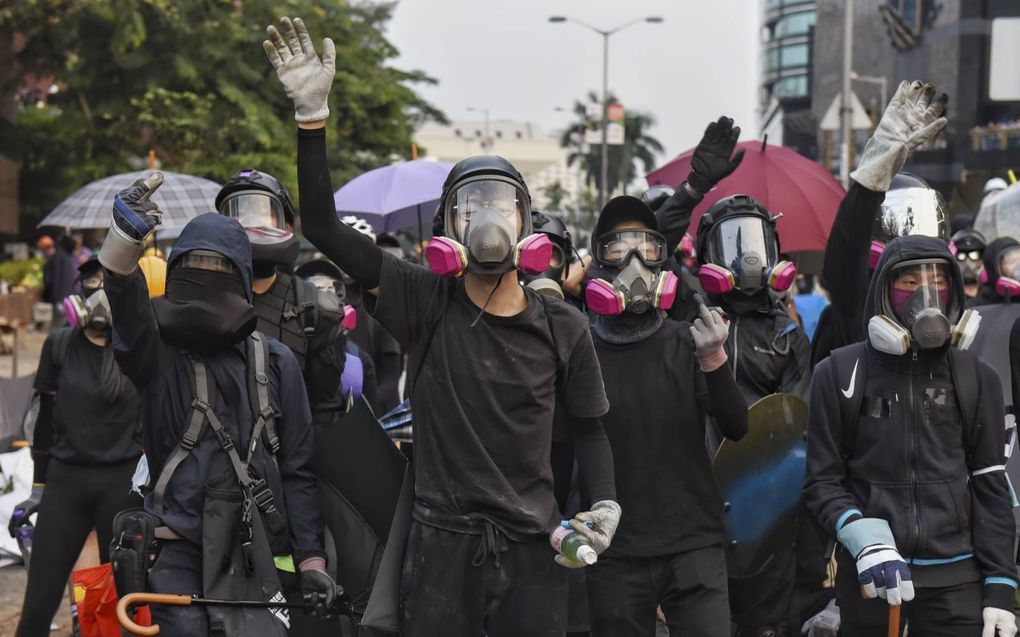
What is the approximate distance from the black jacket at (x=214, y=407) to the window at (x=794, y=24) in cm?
10826

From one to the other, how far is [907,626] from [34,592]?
3665mm

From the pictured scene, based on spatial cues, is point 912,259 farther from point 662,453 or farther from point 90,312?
point 90,312

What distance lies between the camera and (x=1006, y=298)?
653 cm

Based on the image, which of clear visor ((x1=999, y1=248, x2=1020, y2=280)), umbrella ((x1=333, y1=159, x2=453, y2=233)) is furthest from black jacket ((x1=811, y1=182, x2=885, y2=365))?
umbrella ((x1=333, y1=159, x2=453, y2=233))

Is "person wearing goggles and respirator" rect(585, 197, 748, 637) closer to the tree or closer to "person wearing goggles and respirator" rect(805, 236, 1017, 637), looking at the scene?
"person wearing goggles and respirator" rect(805, 236, 1017, 637)

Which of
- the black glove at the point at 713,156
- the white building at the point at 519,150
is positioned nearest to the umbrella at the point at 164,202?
the black glove at the point at 713,156

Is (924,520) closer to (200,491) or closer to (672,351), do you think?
(672,351)

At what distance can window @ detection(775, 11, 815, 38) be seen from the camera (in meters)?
108

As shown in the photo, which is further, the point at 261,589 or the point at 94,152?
the point at 94,152

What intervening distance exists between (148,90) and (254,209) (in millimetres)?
24006

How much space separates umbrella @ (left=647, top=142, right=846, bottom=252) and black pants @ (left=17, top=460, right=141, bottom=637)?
3.41 meters

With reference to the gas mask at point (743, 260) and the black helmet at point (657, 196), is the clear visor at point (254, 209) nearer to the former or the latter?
the gas mask at point (743, 260)

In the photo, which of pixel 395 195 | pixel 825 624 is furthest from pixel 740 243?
pixel 395 195

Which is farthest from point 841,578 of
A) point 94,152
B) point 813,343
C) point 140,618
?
point 94,152
